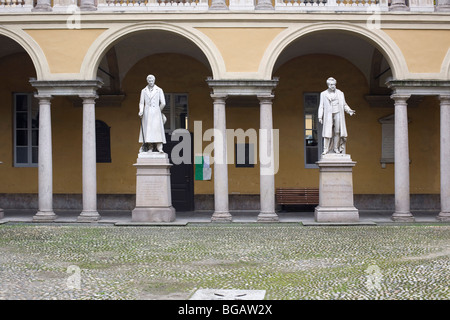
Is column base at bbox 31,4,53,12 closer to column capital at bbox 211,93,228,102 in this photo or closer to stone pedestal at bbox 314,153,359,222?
column capital at bbox 211,93,228,102

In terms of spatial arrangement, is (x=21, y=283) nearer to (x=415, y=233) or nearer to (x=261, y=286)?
(x=261, y=286)

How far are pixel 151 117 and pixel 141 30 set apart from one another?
2.24m

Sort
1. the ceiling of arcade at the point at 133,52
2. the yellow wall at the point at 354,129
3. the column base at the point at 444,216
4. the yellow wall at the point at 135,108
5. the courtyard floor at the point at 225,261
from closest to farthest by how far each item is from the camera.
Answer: the courtyard floor at the point at 225,261 < the column base at the point at 444,216 < the ceiling of arcade at the point at 133,52 < the yellow wall at the point at 354,129 < the yellow wall at the point at 135,108

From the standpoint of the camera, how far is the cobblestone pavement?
640 cm

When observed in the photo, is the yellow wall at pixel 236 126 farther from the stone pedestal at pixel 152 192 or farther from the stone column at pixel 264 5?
the stone pedestal at pixel 152 192

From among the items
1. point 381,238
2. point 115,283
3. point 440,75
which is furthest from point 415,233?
point 115,283

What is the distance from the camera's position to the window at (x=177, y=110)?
1686 cm

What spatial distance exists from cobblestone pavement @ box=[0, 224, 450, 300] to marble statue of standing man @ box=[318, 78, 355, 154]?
81.5 inches

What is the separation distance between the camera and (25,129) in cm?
1706

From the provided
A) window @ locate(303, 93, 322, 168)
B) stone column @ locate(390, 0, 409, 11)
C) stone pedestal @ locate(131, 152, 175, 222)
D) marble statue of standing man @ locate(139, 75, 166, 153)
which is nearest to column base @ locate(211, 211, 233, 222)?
stone pedestal @ locate(131, 152, 175, 222)

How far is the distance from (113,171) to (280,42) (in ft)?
21.4

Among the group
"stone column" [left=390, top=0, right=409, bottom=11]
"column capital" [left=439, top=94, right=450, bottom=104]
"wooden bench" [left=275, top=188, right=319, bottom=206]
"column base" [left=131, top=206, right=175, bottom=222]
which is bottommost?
"column base" [left=131, top=206, right=175, bottom=222]

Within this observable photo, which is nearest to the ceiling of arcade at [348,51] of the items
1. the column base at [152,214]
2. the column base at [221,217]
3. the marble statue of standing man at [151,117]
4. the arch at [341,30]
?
the arch at [341,30]

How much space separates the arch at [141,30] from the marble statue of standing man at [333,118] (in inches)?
102
